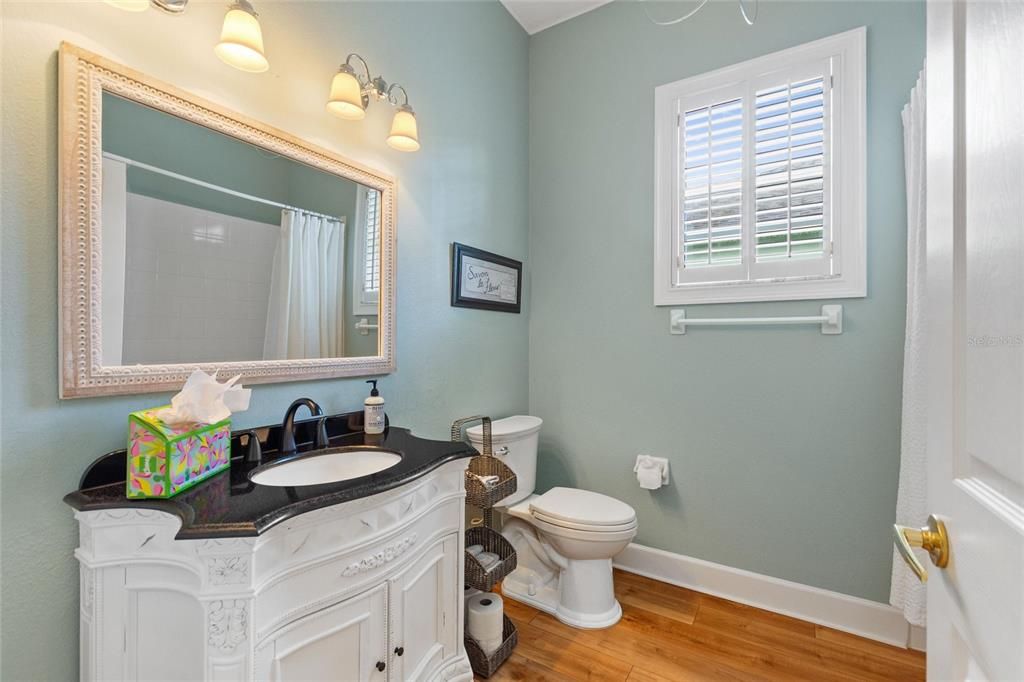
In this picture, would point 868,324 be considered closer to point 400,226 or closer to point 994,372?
point 994,372

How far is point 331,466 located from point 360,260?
2.47 feet

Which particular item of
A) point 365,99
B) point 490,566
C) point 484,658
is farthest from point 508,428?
point 365,99

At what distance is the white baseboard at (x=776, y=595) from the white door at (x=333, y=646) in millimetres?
1576

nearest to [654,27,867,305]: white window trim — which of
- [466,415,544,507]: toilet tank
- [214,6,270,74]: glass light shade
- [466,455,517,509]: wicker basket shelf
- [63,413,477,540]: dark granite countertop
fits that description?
[466,415,544,507]: toilet tank

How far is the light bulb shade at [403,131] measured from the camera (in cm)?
165

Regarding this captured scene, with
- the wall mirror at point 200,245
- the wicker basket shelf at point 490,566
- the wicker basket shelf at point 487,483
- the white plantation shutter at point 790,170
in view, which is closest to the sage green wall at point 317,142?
the wall mirror at point 200,245

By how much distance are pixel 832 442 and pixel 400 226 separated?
2.05 metres

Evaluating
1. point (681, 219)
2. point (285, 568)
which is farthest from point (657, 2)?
point (285, 568)

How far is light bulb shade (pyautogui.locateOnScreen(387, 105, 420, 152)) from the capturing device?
5.42ft

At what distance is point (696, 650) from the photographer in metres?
1.76

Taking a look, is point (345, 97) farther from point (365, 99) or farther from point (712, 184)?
point (712, 184)

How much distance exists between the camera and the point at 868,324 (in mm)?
1848

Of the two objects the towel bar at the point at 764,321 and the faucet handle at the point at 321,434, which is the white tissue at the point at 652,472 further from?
the faucet handle at the point at 321,434

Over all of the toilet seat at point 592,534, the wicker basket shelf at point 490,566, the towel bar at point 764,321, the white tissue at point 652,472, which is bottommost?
the wicker basket shelf at point 490,566
